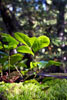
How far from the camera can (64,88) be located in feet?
3.29

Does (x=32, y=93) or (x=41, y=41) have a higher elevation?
(x=41, y=41)

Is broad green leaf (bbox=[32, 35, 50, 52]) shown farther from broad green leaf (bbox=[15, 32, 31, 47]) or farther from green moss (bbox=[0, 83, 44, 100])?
green moss (bbox=[0, 83, 44, 100])

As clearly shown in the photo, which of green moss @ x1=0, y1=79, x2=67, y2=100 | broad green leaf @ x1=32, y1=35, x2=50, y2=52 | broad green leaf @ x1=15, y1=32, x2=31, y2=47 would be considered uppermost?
broad green leaf @ x1=15, y1=32, x2=31, y2=47

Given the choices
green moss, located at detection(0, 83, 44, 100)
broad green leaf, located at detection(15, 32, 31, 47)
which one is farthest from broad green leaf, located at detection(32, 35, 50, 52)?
green moss, located at detection(0, 83, 44, 100)

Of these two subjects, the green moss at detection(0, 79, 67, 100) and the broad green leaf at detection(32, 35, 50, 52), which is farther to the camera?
the broad green leaf at detection(32, 35, 50, 52)

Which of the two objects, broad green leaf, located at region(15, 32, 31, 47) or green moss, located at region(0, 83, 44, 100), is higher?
broad green leaf, located at region(15, 32, 31, 47)

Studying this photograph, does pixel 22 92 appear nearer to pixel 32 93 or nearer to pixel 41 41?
pixel 32 93

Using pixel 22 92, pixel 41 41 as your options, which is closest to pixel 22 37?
pixel 41 41

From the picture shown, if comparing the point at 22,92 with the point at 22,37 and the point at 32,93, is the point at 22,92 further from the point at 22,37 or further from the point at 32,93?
the point at 22,37

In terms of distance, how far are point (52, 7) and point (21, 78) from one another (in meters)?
6.40

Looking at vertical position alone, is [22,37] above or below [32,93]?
above

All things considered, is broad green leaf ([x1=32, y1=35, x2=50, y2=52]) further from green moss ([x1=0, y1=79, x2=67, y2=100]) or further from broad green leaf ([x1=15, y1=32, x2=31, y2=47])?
green moss ([x1=0, y1=79, x2=67, y2=100])

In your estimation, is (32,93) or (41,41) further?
(41,41)

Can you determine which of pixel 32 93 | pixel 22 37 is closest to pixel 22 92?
pixel 32 93
